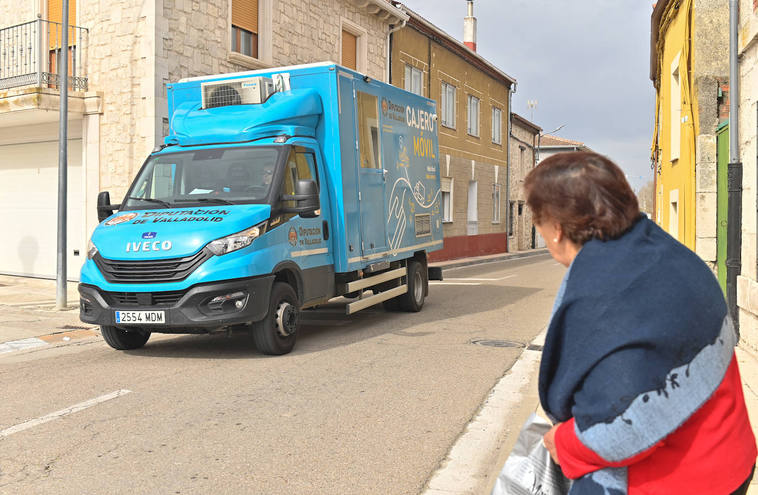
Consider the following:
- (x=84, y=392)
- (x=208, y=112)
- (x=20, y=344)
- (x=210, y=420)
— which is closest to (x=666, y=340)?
(x=210, y=420)

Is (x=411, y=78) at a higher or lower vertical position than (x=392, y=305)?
higher

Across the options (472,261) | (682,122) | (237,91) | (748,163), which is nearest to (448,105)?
(472,261)

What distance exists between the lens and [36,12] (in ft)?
49.8

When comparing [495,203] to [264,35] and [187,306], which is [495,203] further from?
[187,306]

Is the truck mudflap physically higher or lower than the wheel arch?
lower

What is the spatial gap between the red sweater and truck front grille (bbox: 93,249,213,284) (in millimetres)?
5621

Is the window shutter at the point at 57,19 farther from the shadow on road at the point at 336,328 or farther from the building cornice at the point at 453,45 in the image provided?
the building cornice at the point at 453,45

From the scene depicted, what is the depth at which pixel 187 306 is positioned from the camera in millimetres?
6887

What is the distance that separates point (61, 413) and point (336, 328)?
460cm

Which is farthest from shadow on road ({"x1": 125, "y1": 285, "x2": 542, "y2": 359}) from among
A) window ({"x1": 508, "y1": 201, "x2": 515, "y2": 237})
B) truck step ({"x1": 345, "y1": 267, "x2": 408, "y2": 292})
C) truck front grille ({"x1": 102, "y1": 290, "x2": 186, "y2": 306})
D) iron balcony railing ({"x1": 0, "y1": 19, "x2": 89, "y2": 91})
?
window ({"x1": 508, "y1": 201, "x2": 515, "y2": 237})

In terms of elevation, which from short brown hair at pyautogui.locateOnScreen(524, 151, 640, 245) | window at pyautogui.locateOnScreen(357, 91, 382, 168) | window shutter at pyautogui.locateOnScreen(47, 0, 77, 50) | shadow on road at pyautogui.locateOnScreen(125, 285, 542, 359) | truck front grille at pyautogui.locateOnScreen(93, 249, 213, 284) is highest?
window shutter at pyautogui.locateOnScreen(47, 0, 77, 50)

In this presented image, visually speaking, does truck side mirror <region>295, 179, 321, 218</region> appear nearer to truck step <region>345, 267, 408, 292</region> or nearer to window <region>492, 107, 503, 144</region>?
truck step <region>345, 267, 408, 292</region>

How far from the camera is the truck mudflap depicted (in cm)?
688

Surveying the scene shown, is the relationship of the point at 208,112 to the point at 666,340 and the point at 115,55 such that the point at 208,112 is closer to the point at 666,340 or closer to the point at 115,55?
the point at 115,55
